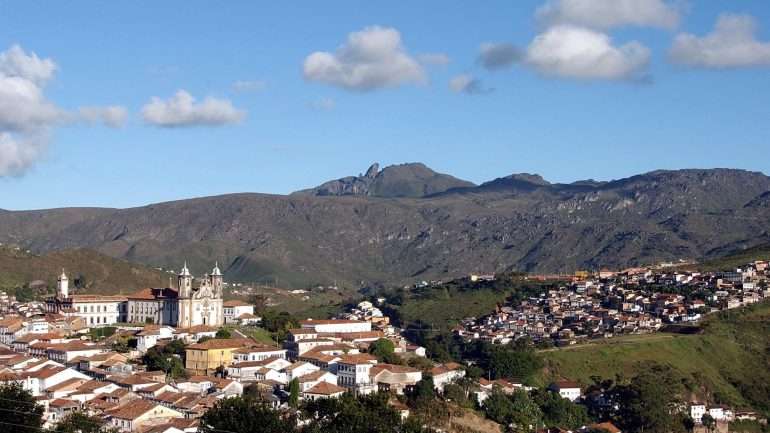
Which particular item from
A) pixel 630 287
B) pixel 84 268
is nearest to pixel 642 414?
pixel 630 287

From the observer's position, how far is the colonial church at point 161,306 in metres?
82.4

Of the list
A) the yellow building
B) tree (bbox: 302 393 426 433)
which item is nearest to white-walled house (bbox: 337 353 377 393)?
the yellow building

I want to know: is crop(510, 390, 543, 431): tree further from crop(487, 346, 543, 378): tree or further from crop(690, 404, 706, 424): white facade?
crop(690, 404, 706, 424): white facade

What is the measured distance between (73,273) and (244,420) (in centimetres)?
9393

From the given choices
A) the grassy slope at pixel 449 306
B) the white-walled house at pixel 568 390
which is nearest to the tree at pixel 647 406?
the white-walled house at pixel 568 390

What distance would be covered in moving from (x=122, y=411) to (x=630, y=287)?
82.5m

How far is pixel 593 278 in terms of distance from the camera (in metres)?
138

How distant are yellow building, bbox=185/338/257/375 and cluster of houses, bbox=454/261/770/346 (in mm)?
37619

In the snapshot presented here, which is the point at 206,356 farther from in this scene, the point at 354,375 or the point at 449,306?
the point at 449,306

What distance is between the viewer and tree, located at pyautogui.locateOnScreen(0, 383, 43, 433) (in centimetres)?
4542

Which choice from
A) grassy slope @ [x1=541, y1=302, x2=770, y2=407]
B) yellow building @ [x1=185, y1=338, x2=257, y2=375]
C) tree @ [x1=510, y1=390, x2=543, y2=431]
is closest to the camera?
tree @ [x1=510, y1=390, x2=543, y2=431]

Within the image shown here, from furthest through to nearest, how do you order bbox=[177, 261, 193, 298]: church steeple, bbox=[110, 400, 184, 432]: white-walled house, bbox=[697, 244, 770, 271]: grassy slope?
bbox=[697, 244, 770, 271]: grassy slope < bbox=[177, 261, 193, 298]: church steeple < bbox=[110, 400, 184, 432]: white-walled house

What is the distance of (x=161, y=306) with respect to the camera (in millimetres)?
84875

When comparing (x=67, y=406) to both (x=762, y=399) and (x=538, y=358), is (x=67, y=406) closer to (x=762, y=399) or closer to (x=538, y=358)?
(x=538, y=358)
